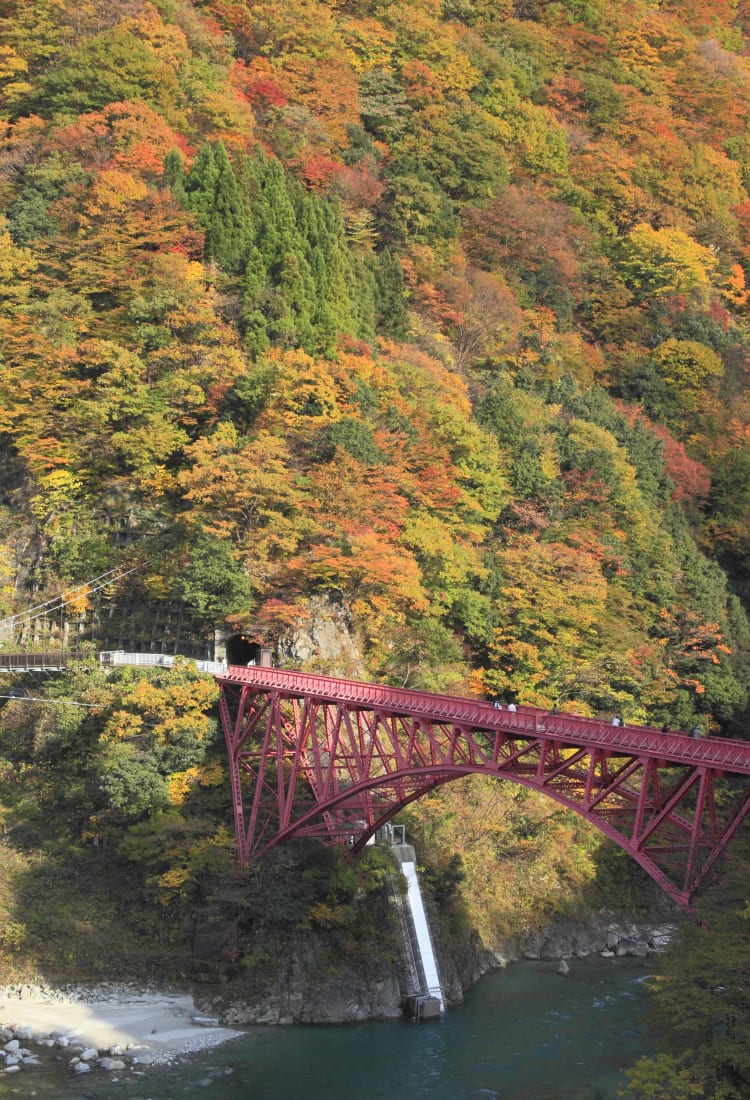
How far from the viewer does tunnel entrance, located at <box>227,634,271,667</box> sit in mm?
48006

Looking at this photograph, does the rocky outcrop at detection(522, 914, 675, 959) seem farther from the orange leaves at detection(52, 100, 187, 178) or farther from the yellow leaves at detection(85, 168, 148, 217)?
the orange leaves at detection(52, 100, 187, 178)

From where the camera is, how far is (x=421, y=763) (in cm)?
3950

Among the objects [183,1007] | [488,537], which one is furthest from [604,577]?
[183,1007]

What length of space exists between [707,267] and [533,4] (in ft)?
84.7

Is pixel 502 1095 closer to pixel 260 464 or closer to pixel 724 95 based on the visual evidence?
pixel 260 464

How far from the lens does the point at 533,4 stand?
94.0m

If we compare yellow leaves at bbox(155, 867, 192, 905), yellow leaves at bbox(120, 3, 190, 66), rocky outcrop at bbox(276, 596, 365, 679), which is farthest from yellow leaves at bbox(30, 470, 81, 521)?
yellow leaves at bbox(120, 3, 190, 66)

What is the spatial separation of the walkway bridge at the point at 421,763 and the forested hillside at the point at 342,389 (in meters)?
1.42

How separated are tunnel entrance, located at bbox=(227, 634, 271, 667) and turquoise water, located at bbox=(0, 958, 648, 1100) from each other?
44.4ft

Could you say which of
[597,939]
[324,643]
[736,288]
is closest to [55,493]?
[324,643]

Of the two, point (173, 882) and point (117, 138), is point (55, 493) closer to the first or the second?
point (173, 882)

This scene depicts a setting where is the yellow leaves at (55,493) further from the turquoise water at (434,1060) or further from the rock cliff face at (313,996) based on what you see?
the turquoise water at (434,1060)

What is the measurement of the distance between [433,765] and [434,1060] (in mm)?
7320

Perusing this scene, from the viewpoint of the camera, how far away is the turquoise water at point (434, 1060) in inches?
1305
